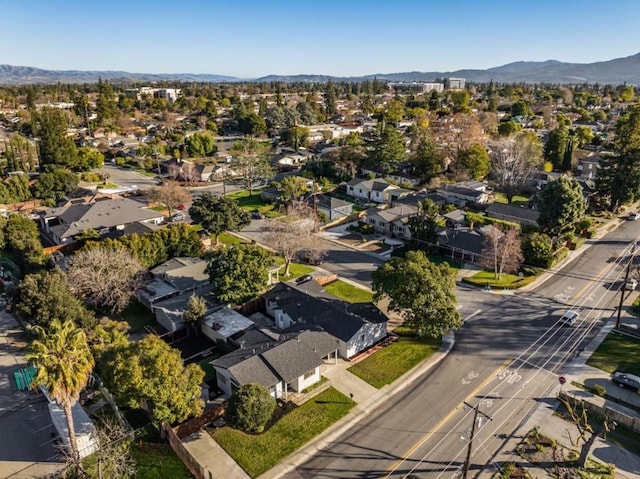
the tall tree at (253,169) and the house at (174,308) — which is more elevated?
the tall tree at (253,169)

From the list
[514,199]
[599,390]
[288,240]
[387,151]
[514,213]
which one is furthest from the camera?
[387,151]

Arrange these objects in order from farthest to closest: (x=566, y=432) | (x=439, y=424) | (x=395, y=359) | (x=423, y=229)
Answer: (x=423, y=229) < (x=395, y=359) < (x=439, y=424) < (x=566, y=432)

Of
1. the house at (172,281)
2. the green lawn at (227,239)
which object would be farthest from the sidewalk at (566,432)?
the green lawn at (227,239)

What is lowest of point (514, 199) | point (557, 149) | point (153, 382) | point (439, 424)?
point (439, 424)

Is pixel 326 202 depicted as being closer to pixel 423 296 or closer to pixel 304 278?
pixel 304 278

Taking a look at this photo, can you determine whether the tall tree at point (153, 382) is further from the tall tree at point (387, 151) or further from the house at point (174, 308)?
the tall tree at point (387, 151)

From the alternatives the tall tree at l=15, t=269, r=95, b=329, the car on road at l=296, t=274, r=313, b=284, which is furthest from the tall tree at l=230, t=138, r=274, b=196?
the tall tree at l=15, t=269, r=95, b=329

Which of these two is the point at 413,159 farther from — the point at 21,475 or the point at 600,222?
the point at 21,475

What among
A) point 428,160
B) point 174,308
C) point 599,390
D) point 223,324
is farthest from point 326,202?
point 599,390
